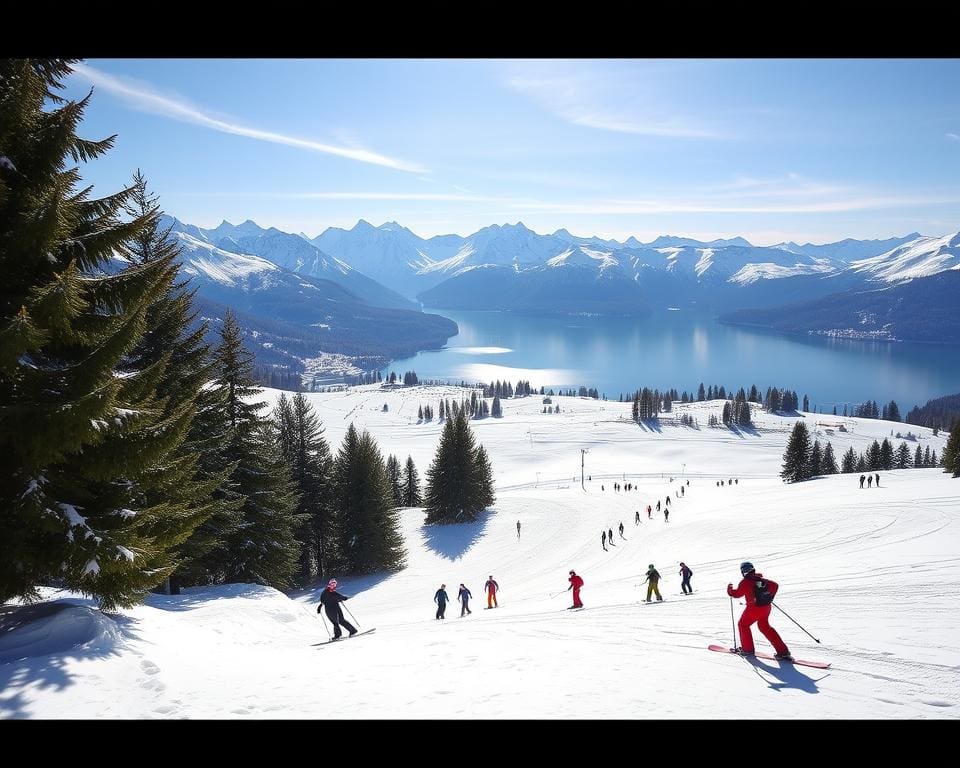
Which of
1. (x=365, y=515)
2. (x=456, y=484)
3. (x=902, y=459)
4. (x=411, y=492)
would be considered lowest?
(x=411, y=492)

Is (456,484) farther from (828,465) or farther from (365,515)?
(828,465)

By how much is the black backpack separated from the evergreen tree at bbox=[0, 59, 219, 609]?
8.62 m

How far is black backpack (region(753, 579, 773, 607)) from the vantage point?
7.96 metres

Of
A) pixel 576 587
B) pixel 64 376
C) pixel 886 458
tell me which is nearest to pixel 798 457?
pixel 886 458

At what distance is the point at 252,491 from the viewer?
2114cm

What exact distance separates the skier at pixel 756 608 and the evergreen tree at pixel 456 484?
35534 mm

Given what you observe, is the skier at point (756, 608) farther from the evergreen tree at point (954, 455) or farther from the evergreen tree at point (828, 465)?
the evergreen tree at point (828, 465)

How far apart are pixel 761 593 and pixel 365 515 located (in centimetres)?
2945

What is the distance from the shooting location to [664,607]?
13383 mm

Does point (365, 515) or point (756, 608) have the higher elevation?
point (756, 608)

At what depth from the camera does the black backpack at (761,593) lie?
7957 millimetres
